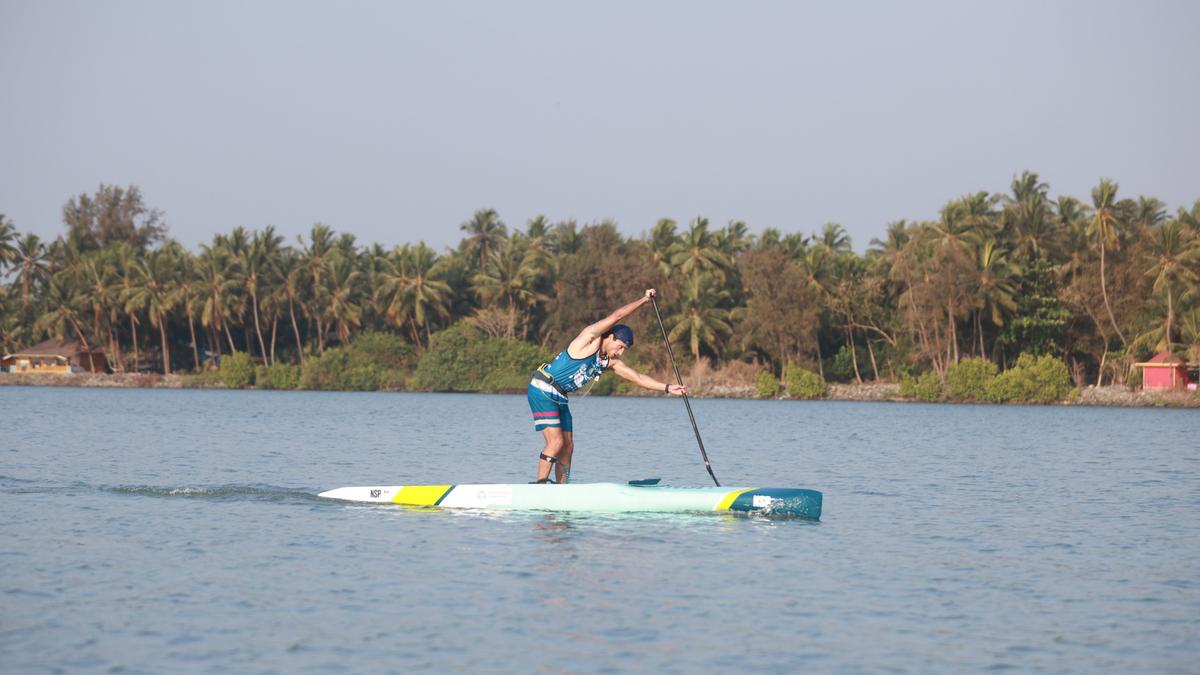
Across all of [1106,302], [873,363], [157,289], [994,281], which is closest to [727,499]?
[994,281]

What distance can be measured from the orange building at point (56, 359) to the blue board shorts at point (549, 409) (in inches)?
3950

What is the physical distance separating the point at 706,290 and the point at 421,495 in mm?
68107

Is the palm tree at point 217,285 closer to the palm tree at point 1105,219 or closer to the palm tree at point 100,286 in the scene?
the palm tree at point 100,286

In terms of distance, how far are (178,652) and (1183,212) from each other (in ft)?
259

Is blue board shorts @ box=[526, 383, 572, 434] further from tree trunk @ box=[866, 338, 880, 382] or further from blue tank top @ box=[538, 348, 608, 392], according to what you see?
tree trunk @ box=[866, 338, 880, 382]

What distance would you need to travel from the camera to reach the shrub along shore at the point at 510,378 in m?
75.9

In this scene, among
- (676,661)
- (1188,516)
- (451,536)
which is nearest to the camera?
(676,661)

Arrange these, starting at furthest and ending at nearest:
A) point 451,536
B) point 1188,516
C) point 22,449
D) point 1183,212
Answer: point 1183,212 < point 22,449 < point 1188,516 < point 451,536

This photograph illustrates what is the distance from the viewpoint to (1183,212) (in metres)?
78.7

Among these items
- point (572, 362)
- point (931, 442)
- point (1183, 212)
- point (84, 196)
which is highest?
point (84, 196)

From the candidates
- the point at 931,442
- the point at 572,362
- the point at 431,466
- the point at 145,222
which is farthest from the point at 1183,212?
the point at 145,222

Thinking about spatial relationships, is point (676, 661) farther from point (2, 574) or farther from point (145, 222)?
point (145, 222)

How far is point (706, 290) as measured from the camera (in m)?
85.4

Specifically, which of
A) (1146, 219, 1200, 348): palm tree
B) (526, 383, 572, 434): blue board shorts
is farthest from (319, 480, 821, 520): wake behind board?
(1146, 219, 1200, 348): palm tree
